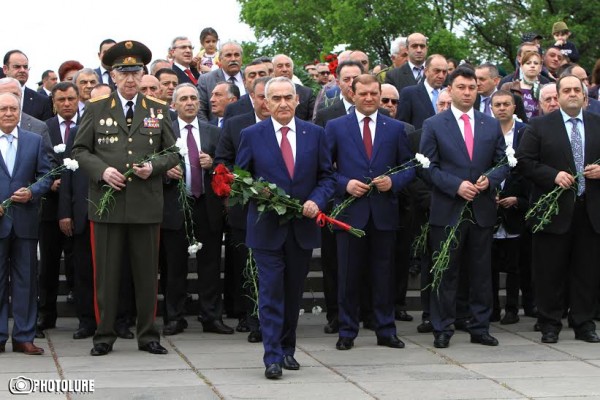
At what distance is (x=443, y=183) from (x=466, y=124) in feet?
2.02

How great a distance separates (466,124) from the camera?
36.6 feet

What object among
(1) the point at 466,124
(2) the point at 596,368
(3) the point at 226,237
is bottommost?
(2) the point at 596,368

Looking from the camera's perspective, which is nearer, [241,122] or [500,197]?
[241,122]

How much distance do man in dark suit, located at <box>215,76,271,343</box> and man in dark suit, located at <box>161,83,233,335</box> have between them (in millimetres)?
223

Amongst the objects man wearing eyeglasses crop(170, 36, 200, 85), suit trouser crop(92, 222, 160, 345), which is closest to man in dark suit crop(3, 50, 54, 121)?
man wearing eyeglasses crop(170, 36, 200, 85)

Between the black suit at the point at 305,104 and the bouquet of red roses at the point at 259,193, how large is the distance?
3.39m

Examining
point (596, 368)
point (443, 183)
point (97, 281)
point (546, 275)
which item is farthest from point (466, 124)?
point (97, 281)

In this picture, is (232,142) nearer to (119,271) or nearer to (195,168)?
(195,168)

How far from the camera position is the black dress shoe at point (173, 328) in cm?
1162

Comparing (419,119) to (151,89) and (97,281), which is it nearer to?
(151,89)

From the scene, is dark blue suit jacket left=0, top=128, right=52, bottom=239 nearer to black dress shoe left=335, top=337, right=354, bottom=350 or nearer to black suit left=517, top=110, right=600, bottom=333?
black dress shoe left=335, top=337, right=354, bottom=350

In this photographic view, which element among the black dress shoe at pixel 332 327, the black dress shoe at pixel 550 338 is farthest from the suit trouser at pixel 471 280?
the black dress shoe at pixel 332 327

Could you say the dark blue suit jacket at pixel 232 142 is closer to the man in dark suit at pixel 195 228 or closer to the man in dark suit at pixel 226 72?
the man in dark suit at pixel 195 228

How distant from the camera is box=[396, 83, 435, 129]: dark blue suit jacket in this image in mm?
12992
